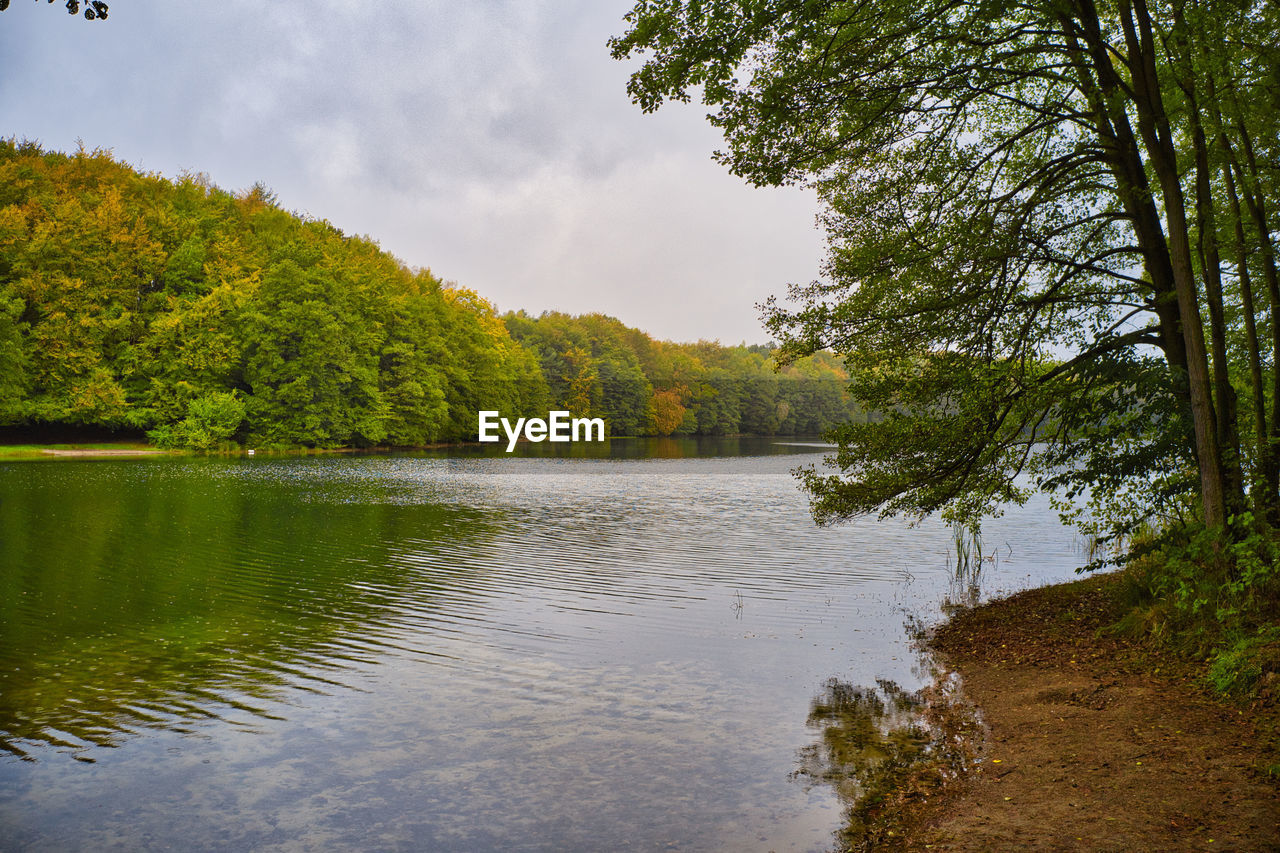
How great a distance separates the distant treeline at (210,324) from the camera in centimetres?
4716

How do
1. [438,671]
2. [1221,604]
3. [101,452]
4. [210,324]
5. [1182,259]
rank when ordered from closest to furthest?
[1221,604]
[1182,259]
[438,671]
[101,452]
[210,324]

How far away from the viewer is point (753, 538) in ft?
67.7

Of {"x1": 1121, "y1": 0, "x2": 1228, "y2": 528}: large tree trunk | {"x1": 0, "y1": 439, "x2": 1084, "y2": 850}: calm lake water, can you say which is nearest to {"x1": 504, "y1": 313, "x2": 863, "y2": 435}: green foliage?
{"x1": 0, "y1": 439, "x2": 1084, "y2": 850}: calm lake water

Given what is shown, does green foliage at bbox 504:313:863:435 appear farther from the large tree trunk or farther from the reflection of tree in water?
the reflection of tree in water

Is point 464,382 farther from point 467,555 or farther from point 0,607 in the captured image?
point 0,607

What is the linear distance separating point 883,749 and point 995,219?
6.51 m

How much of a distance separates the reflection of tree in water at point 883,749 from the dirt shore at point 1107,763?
0.20 meters

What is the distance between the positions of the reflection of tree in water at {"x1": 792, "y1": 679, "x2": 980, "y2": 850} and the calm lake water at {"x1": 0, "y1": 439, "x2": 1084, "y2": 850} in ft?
0.60

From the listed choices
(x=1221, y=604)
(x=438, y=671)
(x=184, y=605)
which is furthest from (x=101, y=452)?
(x=1221, y=604)

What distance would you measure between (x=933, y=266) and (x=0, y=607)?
505 inches

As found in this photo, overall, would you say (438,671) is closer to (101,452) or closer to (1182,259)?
(1182,259)

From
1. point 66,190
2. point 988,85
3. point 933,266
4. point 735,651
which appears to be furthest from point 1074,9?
point 66,190

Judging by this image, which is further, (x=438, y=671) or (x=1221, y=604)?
(x=438, y=671)

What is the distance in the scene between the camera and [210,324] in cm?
5281
